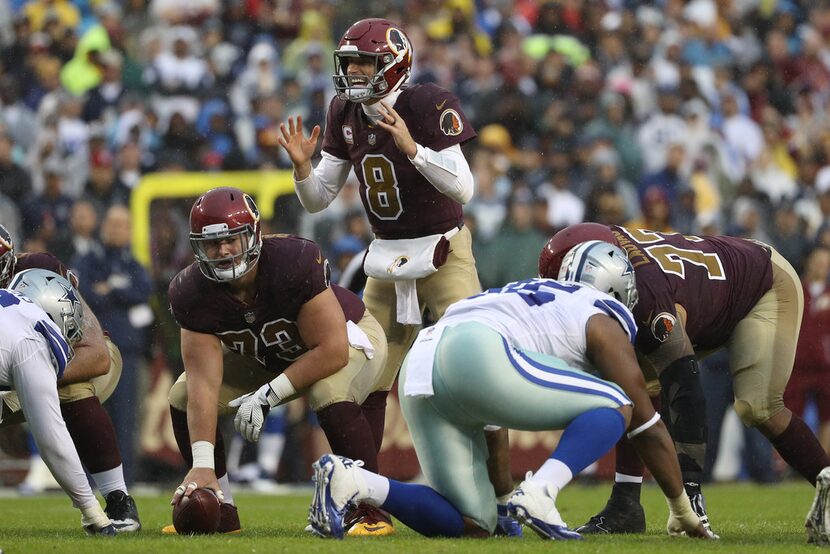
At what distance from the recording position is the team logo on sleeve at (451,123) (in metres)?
6.73

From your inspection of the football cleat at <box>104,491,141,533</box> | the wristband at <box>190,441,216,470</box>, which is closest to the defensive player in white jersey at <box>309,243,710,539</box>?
the wristband at <box>190,441,216,470</box>

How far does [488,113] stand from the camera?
556 inches

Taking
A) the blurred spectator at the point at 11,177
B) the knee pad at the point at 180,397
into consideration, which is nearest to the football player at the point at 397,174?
the knee pad at the point at 180,397

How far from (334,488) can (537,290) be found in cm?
113

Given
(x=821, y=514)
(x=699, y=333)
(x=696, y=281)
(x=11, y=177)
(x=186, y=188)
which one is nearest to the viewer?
(x=821, y=514)

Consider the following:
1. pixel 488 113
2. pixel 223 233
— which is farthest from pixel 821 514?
pixel 488 113

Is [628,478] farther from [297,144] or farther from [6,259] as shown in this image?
[6,259]

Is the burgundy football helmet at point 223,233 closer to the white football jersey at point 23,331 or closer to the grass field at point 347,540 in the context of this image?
the white football jersey at point 23,331

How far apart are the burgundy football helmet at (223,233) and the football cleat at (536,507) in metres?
1.70

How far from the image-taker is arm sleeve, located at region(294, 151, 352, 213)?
23.3 ft

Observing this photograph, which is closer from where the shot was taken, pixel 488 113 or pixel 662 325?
pixel 662 325

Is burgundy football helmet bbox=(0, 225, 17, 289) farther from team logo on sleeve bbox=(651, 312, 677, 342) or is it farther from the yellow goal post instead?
the yellow goal post

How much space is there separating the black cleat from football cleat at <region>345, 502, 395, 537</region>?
945 millimetres

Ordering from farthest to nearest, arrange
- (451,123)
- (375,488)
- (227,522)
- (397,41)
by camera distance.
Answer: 1. (397,41)
2. (451,123)
3. (227,522)
4. (375,488)
